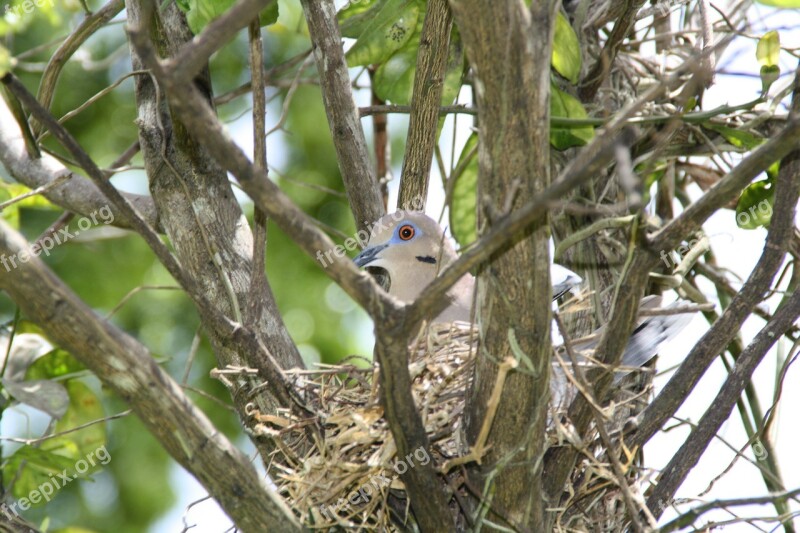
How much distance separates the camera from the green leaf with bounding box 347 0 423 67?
2.95 meters

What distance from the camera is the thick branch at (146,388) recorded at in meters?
1.50

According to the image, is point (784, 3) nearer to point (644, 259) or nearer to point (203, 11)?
point (644, 259)

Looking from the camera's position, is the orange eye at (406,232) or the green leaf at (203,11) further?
the orange eye at (406,232)

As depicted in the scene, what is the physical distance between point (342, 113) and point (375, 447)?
116cm

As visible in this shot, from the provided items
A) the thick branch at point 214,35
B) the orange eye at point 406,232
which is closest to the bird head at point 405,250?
Answer: the orange eye at point 406,232

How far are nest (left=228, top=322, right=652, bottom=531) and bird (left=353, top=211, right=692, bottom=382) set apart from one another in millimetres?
364

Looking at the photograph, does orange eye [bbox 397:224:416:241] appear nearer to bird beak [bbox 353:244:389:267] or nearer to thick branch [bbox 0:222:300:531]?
bird beak [bbox 353:244:389:267]

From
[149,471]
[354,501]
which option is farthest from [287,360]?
[149,471]

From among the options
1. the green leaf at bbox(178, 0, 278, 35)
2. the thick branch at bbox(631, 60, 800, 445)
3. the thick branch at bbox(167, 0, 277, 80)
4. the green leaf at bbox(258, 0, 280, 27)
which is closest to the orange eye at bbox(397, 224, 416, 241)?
the green leaf at bbox(258, 0, 280, 27)

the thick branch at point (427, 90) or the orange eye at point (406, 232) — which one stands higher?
the thick branch at point (427, 90)

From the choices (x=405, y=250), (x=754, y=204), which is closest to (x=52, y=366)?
(x=405, y=250)

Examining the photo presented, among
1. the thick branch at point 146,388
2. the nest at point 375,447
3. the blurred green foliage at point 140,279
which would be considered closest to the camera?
the thick branch at point 146,388

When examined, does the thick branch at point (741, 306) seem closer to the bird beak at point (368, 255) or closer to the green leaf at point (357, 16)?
the bird beak at point (368, 255)

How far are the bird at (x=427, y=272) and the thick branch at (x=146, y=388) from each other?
99 cm
